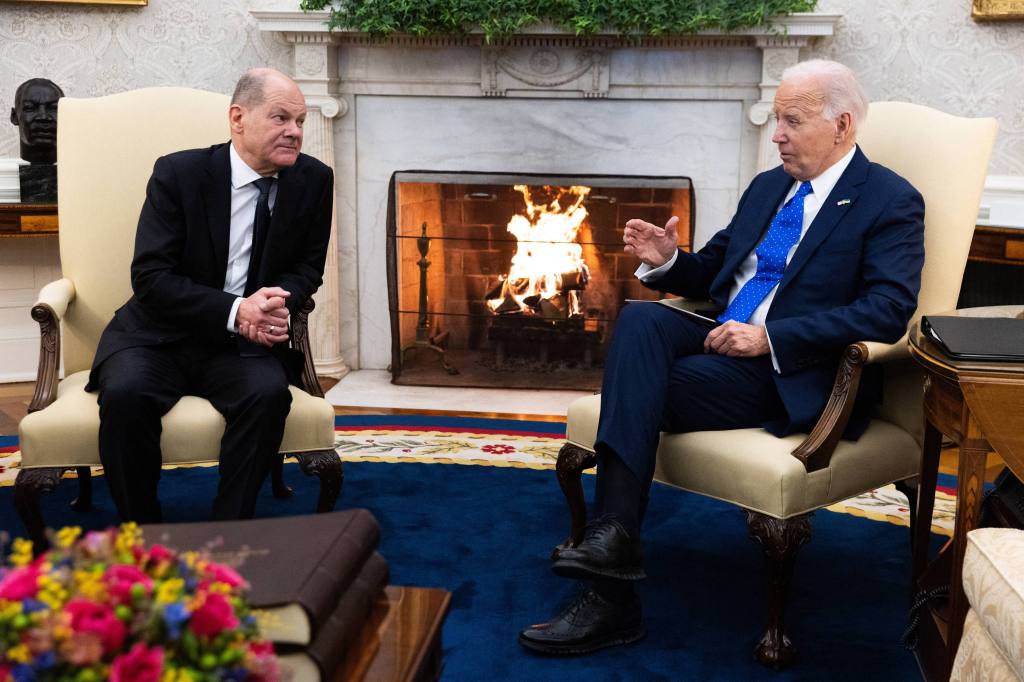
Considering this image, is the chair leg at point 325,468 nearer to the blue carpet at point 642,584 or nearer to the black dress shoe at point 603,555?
the blue carpet at point 642,584

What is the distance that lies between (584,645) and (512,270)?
8.53ft

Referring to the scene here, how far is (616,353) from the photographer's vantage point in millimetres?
2371

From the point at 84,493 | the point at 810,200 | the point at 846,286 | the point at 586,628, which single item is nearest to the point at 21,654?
the point at 586,628

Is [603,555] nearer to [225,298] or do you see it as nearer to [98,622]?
[225,298]

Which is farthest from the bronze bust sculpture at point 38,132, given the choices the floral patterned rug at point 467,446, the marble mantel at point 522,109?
the floral patterned rug at point 467,446

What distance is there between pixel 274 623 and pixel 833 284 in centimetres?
175

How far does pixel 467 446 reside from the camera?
367cm

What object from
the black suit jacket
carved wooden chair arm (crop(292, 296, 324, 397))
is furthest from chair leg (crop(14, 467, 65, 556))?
carved wooden chair arm (crop(292, 296, 324, 397))

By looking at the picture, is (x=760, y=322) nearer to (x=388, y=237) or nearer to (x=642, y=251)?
(x=642, y=251)

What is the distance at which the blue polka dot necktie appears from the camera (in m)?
2.57

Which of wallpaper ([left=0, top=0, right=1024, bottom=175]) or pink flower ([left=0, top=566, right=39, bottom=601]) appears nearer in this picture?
pink flower ([left=0, top=566, right=39, bottom=601])

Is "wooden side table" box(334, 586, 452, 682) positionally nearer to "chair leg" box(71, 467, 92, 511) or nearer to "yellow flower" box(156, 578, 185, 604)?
"yellow flower" box(156, 578, 185, 604)

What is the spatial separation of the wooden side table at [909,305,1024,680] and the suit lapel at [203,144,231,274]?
1.61 m

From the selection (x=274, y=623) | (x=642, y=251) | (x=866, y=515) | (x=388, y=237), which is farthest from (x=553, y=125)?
(x=274, y=623)
